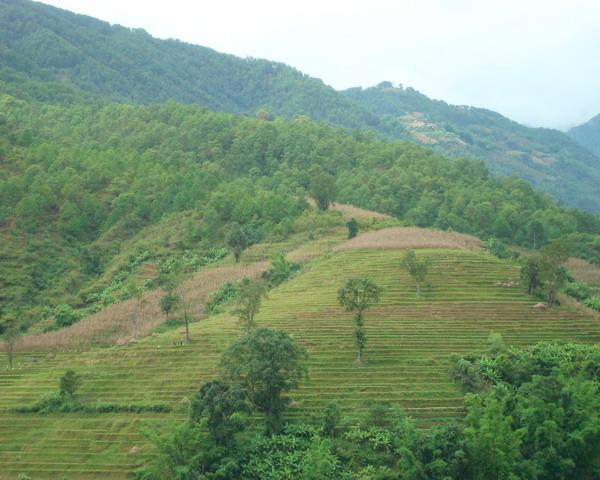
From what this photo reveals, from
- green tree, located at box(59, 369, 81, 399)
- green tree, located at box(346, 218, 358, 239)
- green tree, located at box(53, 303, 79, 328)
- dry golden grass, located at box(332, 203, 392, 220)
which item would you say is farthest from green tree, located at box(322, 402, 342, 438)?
dry golden grass, located at box(332, 203, 392, 220)

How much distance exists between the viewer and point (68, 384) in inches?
1337

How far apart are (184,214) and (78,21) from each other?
15663 cm

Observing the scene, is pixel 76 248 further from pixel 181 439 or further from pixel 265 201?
pixel 181 439

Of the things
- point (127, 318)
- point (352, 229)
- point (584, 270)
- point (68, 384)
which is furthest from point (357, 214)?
point (68, 384)

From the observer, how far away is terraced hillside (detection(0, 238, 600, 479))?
30.9 meters

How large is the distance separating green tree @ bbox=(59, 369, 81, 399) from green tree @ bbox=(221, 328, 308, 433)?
1054 cm

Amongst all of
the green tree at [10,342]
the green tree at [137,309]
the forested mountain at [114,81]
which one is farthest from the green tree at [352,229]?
the forested mountain at [114,81]

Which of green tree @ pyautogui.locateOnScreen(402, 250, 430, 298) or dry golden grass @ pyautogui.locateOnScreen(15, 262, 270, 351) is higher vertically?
green tree @ pyautogui.locateOnScreen(402, 250, 430, 298)

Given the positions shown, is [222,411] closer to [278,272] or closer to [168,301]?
[168,301]

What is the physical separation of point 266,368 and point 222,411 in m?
2.75

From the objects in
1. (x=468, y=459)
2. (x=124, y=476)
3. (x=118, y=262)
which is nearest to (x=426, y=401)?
(x=468, y=459)

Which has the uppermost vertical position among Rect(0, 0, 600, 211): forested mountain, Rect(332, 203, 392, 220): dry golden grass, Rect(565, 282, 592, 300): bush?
Rect(0, 0, 600, 211): forested mountain

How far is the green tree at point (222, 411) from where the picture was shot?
2670 centimetres

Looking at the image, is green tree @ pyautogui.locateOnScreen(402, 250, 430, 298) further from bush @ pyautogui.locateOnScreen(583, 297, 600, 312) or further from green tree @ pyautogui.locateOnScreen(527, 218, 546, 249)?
green tree @ pyautogui.locateOnScreen(527, 218, 546, 249)
